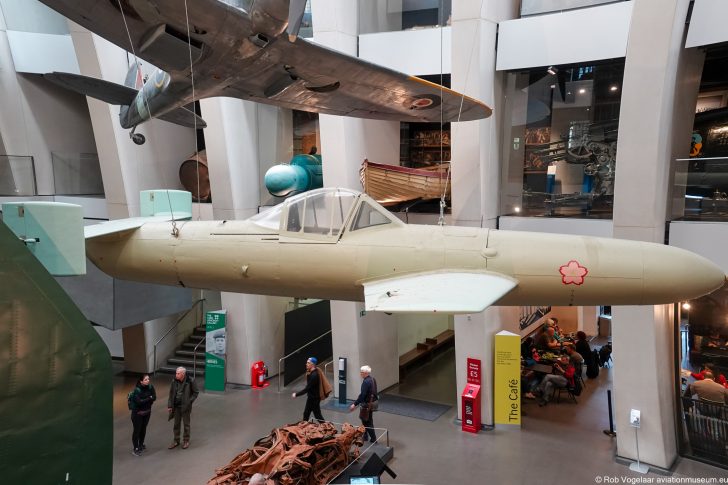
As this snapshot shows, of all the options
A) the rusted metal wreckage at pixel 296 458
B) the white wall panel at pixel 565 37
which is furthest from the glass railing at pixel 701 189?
the rusted metal wreckage at pixel 296 458

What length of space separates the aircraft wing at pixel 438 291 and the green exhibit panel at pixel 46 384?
1.98 meters

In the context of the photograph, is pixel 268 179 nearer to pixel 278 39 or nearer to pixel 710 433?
pixel 278 39

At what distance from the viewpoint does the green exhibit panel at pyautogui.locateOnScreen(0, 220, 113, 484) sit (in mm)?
3021

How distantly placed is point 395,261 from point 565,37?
539cm

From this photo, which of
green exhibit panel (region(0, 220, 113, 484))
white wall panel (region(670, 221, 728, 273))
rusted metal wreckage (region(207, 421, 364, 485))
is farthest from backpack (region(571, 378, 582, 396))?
green exhibit panel (region(0, 220, 113, 484))

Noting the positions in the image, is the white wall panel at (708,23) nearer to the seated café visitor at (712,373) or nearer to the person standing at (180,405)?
the seated café visitor at (712,373)

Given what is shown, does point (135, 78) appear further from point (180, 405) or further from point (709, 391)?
point (709, 391)

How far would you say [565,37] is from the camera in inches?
320

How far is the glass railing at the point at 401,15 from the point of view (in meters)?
9.89

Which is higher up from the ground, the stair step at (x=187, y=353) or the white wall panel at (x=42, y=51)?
the white wall panel at (x=42, y=51)

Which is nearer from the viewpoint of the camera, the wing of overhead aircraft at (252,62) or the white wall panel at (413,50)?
the wing of overhead aircraft at (252,62)

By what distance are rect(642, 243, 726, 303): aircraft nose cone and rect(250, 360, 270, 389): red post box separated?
8.45 meters

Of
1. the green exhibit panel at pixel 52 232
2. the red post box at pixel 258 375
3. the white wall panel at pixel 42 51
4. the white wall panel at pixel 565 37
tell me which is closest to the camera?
the green exhibit panel at pixel 52 232

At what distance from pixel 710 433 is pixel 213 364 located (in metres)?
9.01
